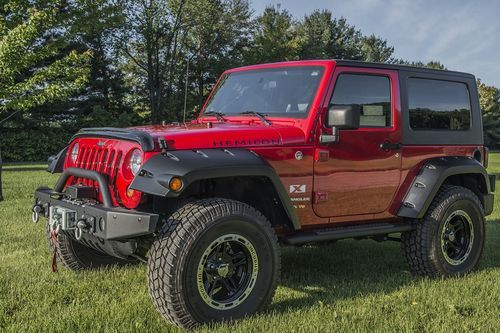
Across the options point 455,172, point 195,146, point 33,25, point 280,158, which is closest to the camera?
point 195,146

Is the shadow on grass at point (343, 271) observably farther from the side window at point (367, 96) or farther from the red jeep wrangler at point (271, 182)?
the side window at point (367, 96)

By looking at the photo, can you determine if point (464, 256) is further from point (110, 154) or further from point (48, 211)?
point (48, 211)

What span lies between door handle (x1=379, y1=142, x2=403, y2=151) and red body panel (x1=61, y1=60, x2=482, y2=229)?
1.3 inches

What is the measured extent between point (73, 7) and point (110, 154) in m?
12.4

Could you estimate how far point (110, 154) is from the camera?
4.00 metres

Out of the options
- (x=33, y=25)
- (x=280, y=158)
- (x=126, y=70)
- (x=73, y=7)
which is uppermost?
(x=126, y=70)

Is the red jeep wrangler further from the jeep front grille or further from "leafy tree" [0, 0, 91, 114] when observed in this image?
"leafy tree" [0, 0, 91, 114]

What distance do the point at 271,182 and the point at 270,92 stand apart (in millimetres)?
1135

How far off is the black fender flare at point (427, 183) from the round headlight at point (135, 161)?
2487mm

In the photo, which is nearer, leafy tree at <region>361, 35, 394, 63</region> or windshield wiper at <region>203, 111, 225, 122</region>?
windshield wiper at <region>203, 111, 225, 122</region>

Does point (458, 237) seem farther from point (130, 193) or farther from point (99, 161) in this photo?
point (99, 161)

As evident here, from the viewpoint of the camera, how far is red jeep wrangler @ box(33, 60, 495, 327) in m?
3.60

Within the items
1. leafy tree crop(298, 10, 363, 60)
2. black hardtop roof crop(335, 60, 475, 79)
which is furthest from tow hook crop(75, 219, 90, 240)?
leafy tree crop(298, 10, 363, 60)

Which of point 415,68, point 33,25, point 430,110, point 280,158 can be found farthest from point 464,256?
point 33,25
